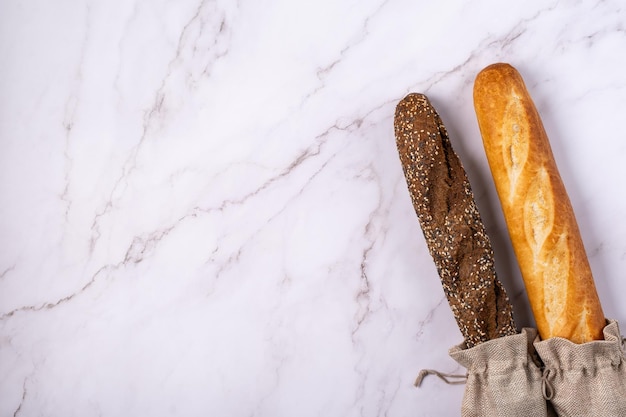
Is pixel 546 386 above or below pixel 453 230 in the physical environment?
below

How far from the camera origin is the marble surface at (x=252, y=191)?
3.73ft

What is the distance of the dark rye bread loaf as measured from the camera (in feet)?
3.45

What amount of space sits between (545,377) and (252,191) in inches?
25.2

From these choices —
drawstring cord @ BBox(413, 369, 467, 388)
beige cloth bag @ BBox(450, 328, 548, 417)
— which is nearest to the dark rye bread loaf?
beige cloth bag @ BBox(450, 328, 548, 417)

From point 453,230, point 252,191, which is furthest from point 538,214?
point 252,191

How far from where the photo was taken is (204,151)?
1.28 metres

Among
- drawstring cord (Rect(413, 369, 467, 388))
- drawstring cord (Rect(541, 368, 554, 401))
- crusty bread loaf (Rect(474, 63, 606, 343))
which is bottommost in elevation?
drawstring cord (Rect(541, 368, 554, 401))

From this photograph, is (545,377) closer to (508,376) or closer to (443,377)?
(508,376)

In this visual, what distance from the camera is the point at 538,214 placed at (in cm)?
104

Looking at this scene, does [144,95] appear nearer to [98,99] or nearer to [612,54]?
[98,99]

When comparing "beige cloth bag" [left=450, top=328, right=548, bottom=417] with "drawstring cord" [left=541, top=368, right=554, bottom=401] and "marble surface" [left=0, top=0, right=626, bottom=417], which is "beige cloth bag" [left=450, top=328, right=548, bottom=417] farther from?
"marble surface" [left=0, top=0, right=626, bottom=417]

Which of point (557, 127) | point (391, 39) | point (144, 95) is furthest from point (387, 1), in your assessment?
point (144, 95)

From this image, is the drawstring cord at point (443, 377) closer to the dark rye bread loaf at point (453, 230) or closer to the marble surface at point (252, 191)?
the marble surface at point (252, 191)

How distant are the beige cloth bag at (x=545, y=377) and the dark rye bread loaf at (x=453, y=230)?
0.03m
